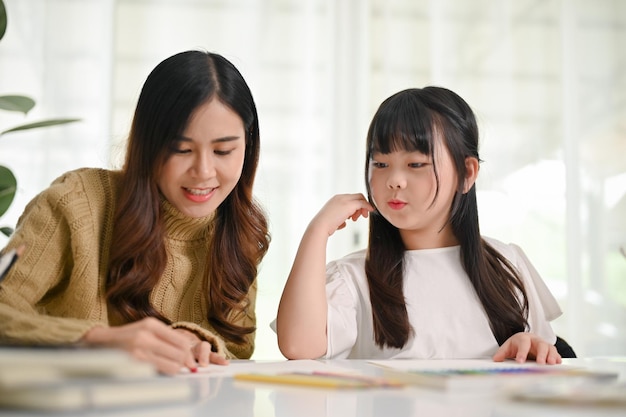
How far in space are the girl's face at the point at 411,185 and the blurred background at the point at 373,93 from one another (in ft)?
4.78

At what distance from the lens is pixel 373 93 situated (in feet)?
10.1

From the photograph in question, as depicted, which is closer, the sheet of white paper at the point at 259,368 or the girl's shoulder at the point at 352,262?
the sheet of white paper at the point at 259,368

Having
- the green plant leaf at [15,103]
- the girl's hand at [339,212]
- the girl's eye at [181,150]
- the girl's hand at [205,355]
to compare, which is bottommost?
the girl's hand at [205,355]

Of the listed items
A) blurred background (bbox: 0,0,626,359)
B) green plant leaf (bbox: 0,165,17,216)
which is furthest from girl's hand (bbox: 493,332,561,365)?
blurred background (bbox: 0,0,626,359)

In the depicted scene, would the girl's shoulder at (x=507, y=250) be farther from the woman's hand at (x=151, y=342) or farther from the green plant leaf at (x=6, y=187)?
the green plant leaf at (x=6, y=187)

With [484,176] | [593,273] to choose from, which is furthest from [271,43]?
[593,273]

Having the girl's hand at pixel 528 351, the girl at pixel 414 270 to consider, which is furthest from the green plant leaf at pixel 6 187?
the girl's hand at pixel 528 351

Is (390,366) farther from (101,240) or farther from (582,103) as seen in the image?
(582,103)

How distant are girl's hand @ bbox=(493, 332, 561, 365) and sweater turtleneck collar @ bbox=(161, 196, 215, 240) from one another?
0.55m

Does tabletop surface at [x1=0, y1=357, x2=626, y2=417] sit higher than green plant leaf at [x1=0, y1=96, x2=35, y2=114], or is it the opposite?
green plant leaf at [x1=0, y1=96, x2=35, y2=114]

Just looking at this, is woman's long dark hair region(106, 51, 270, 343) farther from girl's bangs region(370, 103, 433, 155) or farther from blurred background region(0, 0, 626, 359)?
blurred background region(0, 0, 626, 359)

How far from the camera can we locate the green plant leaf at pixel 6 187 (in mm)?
1392

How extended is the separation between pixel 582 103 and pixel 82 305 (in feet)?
8.56

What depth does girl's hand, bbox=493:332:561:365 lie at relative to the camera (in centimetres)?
108
